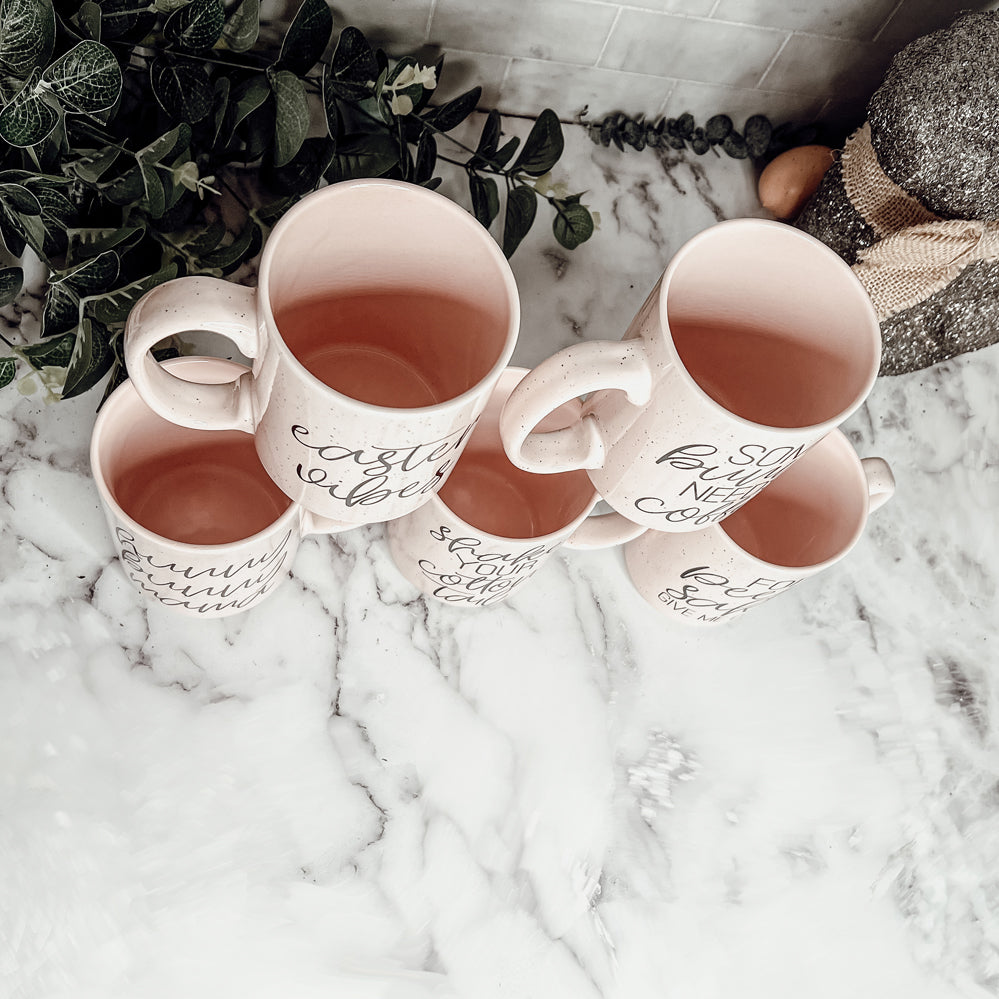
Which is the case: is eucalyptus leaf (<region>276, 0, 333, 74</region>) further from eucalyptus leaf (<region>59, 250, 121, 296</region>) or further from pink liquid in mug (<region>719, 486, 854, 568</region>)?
pink liquid in mug (<region>719, 486, 854, 568</region>)

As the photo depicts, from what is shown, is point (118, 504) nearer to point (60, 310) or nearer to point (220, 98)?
point (60, 310)

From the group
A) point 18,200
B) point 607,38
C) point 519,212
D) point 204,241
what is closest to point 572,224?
point 519,212

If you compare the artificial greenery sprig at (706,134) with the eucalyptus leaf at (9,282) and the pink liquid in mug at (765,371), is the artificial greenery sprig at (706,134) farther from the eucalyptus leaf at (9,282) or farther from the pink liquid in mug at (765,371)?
the eucalyptus leaf at (9,282)

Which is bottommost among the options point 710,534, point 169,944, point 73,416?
point 169,944

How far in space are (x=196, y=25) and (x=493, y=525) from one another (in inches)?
13.6

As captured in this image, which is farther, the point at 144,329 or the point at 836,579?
the point at 836,579

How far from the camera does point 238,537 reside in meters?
0.60

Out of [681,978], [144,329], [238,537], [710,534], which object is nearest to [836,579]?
[710,534]

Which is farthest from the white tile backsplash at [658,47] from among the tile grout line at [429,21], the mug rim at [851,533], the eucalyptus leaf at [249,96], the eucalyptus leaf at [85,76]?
the mug rim at [851,533]

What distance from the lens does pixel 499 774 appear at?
0.64 metres

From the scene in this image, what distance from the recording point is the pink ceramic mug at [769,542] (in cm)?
59

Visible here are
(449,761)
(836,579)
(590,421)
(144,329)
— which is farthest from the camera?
(836,579)

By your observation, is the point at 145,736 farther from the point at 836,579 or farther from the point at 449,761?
the point at 836,579

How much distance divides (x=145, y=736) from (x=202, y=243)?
308 mm
